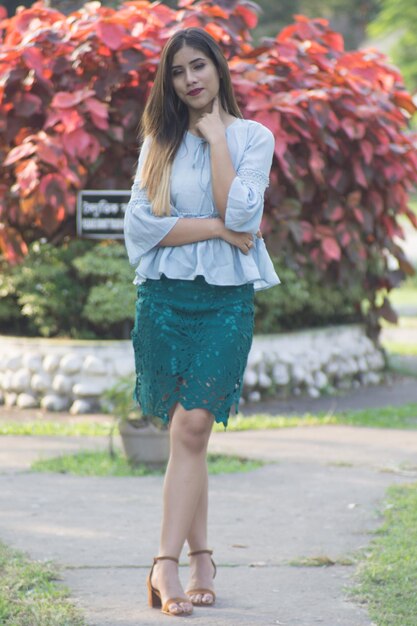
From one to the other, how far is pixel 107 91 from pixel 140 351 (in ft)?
14.1

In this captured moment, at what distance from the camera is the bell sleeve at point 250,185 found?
409cm

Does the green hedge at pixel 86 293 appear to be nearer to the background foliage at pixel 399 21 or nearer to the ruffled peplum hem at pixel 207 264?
the ruffled peplum hem at pixel 207 264

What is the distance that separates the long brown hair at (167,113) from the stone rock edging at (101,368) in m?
3.85

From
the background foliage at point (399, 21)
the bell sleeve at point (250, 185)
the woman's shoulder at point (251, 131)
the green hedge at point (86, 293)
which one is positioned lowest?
the background foliage at point (399, 21)

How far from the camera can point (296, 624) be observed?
409cm

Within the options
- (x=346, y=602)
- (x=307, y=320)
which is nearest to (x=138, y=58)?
(x=307, y=320)

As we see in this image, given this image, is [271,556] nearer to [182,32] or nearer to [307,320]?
[182,32]

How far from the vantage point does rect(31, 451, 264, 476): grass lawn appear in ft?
21.3

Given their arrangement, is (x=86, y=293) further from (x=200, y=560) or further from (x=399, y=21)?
(x=399, y=21)

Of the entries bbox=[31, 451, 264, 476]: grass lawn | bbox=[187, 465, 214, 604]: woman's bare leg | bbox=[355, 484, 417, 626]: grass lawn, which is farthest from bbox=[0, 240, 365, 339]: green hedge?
bbox=[187, 465, 214, 604]: woman's bare leg

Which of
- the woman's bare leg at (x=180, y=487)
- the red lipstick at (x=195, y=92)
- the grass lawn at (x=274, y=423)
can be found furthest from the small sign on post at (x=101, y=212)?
the woman's bare leg at (x=180, y=487)

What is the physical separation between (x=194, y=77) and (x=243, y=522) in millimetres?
2168

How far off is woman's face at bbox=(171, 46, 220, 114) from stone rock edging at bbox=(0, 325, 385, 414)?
3949 millimetres

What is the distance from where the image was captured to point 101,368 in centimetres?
840
